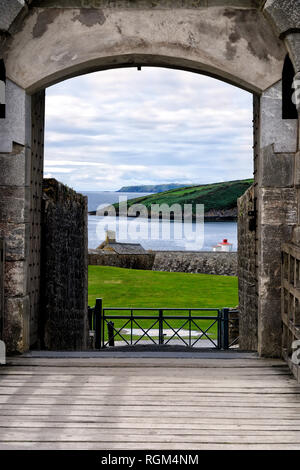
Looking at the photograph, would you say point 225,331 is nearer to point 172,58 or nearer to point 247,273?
point 247,273

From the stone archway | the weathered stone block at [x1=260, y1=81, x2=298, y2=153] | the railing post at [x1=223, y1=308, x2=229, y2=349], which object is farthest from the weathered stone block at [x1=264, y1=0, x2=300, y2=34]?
the railing post at [x1=223, y1=308, x2=229, y2=349]

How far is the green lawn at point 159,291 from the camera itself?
19844 mm

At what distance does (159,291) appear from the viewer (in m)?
23.8

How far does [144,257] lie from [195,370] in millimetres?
36559

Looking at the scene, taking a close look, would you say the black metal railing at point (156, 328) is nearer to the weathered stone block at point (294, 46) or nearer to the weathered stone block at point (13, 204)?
the weathered stone block at point (13, 204)

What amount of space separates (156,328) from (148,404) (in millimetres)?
13306

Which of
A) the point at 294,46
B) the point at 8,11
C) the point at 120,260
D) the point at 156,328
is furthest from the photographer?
the point at 120,260

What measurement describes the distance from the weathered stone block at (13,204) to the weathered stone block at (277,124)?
8.19 feet

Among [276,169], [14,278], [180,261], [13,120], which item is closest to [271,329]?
[276,169]

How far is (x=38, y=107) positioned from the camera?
6.66 m

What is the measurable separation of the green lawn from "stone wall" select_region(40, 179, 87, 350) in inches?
279

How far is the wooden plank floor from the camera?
3438 millimetres
